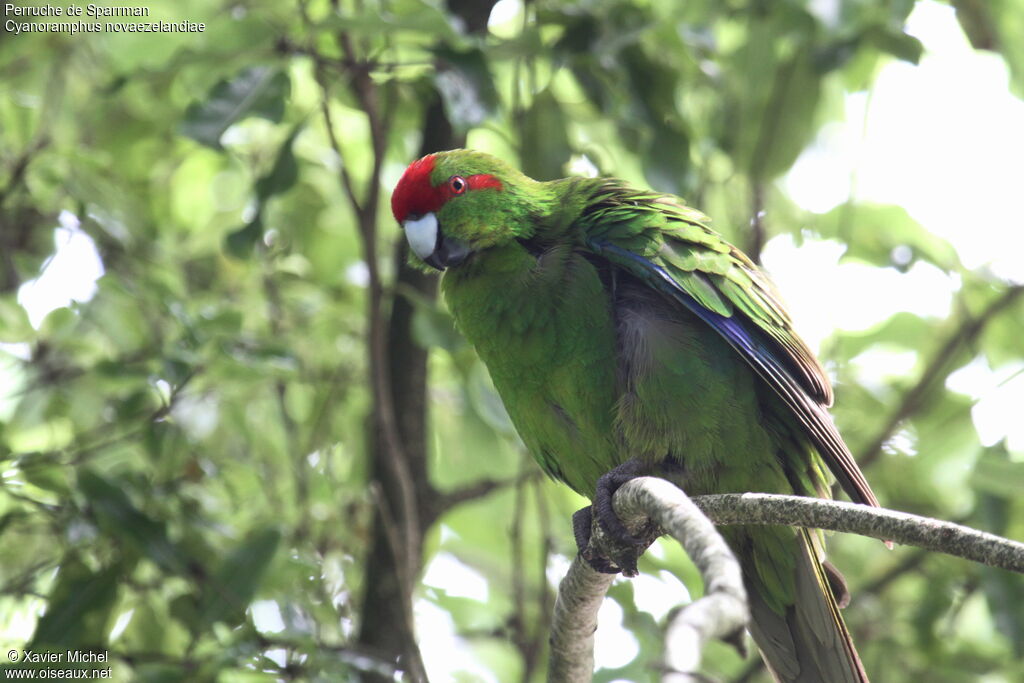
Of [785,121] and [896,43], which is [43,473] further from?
[896,43]

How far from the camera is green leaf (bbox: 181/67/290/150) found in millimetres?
2857

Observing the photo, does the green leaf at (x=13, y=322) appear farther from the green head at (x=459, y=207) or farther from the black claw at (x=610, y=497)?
the black claw at (x=610, y=497)

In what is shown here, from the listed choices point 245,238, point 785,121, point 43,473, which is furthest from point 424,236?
point 785,121

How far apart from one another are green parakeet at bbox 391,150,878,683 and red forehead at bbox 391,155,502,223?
90 millimetres

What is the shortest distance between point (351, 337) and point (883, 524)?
263 centimetres

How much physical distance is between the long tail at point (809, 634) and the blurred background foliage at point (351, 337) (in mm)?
475

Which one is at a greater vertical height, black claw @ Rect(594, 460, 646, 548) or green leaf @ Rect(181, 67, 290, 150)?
green leaf @ Rect(181, 67, 290, 150)

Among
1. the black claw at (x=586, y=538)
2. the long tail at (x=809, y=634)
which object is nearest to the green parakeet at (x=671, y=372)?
the long tail at (x=809, y=634)

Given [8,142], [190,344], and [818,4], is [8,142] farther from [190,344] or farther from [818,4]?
[818,4]

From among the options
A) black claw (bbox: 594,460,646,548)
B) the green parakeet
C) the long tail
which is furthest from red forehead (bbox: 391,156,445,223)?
the long tail

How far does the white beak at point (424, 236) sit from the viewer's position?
2.83 metres

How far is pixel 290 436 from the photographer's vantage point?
3691mm

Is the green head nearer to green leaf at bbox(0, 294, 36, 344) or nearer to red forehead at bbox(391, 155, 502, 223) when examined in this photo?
red forehead at bbox(391, 155, 502, 223)

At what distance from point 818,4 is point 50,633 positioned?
9.41 feet
